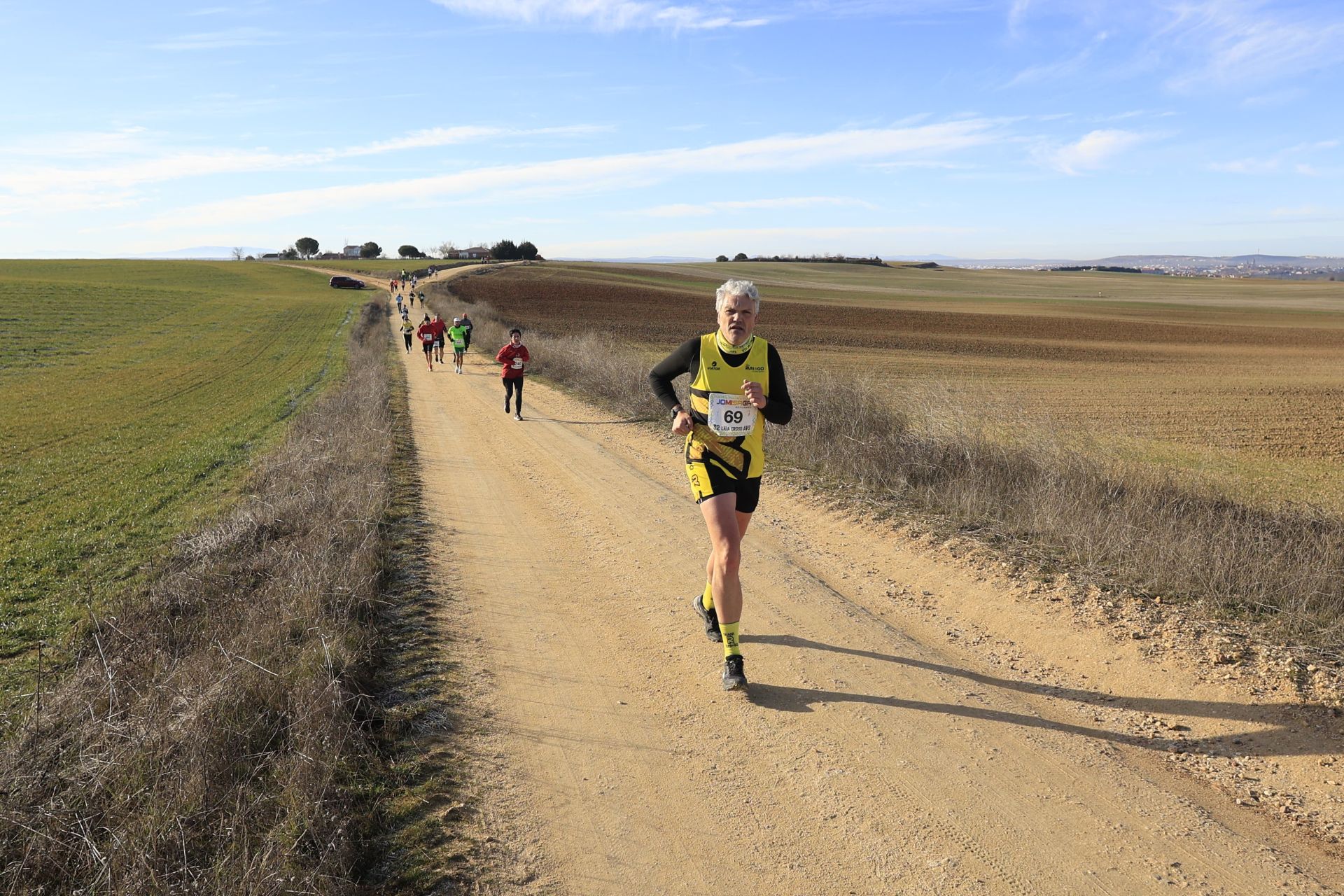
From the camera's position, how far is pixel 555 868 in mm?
3291

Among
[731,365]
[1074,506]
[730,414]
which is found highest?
[731,365]

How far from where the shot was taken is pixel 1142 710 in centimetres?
461

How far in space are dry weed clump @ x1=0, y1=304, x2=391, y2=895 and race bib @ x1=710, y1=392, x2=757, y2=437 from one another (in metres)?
2.38

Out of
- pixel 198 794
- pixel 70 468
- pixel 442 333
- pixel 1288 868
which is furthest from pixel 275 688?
pixel 442 333

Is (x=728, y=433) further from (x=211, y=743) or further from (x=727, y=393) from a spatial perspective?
(x=211, y=743)

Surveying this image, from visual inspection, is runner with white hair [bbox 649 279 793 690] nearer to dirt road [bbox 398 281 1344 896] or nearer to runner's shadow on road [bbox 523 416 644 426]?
dirt road [bbox 398 281 1344 896]

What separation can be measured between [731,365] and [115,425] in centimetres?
1854

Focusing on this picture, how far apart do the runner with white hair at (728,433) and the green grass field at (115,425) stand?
506 centimetres

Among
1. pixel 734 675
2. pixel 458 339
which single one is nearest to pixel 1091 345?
pixel 458 339

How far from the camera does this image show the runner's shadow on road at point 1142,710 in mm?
4188

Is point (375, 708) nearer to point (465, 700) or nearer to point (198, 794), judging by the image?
point (465, 700)

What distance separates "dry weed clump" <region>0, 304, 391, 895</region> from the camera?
3.16 m

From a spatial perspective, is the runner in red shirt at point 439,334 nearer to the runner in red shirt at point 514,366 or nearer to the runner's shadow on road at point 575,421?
the runner in red shirt at point 514,366

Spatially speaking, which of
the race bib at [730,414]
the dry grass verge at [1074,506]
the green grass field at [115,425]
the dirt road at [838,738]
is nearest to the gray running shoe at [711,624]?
the dirt road at [838,738]
